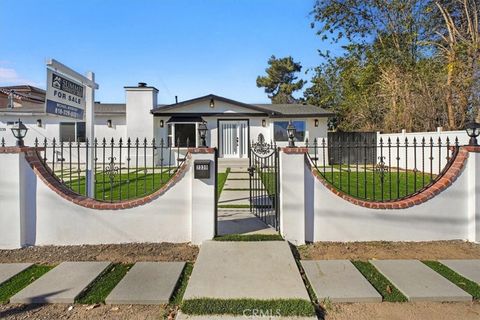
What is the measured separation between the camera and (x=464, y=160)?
4.95 m

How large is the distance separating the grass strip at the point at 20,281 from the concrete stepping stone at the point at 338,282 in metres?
3.11

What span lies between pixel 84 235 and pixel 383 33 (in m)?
20.5

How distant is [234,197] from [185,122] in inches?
384

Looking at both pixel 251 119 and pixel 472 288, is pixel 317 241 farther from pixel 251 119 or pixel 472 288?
pixel 251 119

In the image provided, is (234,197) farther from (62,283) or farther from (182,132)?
(182,132)

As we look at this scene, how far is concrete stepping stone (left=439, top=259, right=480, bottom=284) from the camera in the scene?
3.71 meters

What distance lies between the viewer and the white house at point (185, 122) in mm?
17297

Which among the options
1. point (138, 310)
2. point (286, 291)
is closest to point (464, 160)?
point (286, 291)

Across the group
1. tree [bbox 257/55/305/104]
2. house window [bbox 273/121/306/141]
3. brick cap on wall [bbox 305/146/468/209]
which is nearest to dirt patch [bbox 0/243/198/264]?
brick cap on wall [bbox 305/146/468/209]

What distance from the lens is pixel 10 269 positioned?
4.00 m

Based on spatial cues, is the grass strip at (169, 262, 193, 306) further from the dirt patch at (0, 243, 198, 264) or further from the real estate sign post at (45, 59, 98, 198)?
the real estate sign post at (45, 59, 98, 198)

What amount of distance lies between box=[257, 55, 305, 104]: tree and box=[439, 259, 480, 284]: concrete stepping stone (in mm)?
37590

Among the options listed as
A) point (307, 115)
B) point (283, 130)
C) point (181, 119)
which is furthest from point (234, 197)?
point (307, 115)

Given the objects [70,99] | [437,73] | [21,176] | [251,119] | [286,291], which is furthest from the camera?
[251,119]
